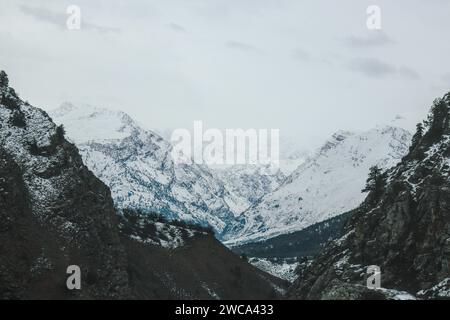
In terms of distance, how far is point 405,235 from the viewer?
14038 cm

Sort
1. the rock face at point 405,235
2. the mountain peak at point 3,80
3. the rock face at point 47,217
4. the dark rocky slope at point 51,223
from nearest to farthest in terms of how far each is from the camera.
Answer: the rock face at point 405,235 < the rock face at point 47,217 < the dark rocky slope at point 51,223 < the mountain peak at point 3,80

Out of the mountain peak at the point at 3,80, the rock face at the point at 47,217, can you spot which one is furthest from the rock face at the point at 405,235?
the mountain peak at the point at 3,80

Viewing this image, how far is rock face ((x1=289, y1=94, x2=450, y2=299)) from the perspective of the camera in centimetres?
13050

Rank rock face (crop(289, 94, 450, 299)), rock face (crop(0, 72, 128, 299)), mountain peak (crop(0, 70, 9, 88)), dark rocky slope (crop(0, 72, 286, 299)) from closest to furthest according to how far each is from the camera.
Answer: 1. rock face (crop(289, 94, 450, 299))
2. rock face (crop(0, 72, 128, 299))
3. dark rocky slope (crop(0, 72, 286, 299))
4. mountain peak (crop(0, 70, 9, 88))

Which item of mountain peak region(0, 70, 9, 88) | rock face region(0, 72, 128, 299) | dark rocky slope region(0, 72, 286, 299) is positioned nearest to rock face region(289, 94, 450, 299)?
dark rocky slope region(0, 72, 286, 299)

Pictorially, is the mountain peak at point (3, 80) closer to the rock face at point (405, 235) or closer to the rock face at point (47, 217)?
the rock face at point (47, 217)

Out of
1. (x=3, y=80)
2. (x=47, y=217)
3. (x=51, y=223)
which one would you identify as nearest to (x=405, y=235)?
(x=51, y=223)

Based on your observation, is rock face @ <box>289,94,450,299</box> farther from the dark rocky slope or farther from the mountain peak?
the mountain peak

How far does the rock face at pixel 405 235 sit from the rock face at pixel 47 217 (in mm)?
40747

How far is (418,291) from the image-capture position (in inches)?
4975

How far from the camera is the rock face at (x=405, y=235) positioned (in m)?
130

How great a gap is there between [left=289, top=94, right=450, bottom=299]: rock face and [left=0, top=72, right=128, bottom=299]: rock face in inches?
1604

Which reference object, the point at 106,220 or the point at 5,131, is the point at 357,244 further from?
the point at 5,131
